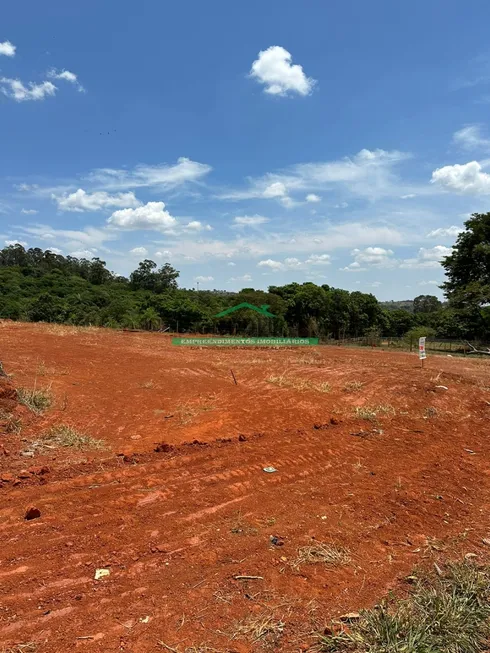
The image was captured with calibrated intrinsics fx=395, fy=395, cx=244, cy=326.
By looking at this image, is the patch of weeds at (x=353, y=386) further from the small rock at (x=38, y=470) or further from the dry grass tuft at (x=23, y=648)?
the dry grass tuft at (x=23, y=648)

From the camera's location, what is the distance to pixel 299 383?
9.48 m

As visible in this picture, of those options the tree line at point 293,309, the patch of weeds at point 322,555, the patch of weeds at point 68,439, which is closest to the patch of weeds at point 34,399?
the patch of weeds at point 68,439

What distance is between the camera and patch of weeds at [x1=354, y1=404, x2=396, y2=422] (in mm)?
A: 7004

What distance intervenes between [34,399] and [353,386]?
6562 millimetres

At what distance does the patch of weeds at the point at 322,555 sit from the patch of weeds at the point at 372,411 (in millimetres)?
4236

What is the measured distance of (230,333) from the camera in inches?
1104

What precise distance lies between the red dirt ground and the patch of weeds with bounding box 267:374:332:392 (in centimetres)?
128

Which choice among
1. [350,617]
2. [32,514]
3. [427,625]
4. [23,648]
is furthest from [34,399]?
[427,625]

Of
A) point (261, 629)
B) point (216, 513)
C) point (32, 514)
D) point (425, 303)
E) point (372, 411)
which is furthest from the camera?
point (425, 303)

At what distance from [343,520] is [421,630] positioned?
1413mm

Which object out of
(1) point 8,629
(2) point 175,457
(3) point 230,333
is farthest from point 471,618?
(3) point 230,333

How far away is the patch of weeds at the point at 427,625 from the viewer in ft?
6.35

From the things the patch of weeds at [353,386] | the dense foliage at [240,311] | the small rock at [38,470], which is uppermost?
the dense foliage at [240,311]

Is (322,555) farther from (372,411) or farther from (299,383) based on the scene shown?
(299,383)
